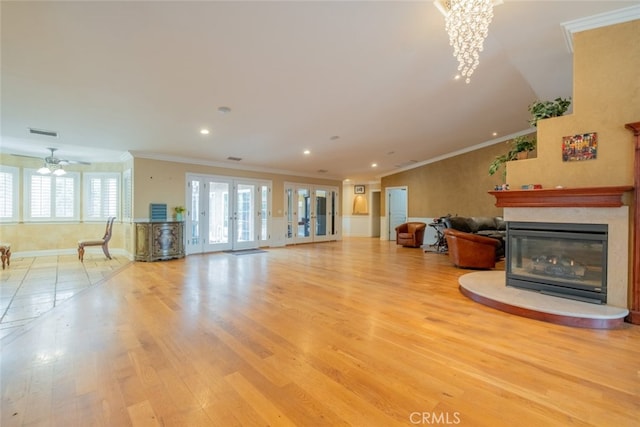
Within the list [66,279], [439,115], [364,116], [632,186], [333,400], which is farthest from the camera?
[439,115]

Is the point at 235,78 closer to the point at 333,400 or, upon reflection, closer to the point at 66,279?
the point at 333,400

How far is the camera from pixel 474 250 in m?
5.17

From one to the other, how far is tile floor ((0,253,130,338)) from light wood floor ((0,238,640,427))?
0.83 feet

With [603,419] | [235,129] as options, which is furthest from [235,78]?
[603,419]

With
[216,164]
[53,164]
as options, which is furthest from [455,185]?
[53,164]

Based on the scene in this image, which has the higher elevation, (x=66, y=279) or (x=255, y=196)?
(x=255, y=196)

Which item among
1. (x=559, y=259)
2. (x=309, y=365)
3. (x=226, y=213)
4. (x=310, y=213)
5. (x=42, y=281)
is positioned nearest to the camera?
(x=309, y=365)

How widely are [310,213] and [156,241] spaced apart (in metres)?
5.04

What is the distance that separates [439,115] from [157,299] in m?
5.58

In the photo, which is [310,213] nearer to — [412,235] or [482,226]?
[412,235]

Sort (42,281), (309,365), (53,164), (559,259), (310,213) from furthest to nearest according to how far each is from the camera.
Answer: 1. (310,213)
2. (53,164)
3. (42,281)
4. (559,259)
5. (309,365)

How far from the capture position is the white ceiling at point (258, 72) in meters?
2.50

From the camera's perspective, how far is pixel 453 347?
223cm

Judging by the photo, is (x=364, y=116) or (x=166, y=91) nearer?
(x=166, y=91)
